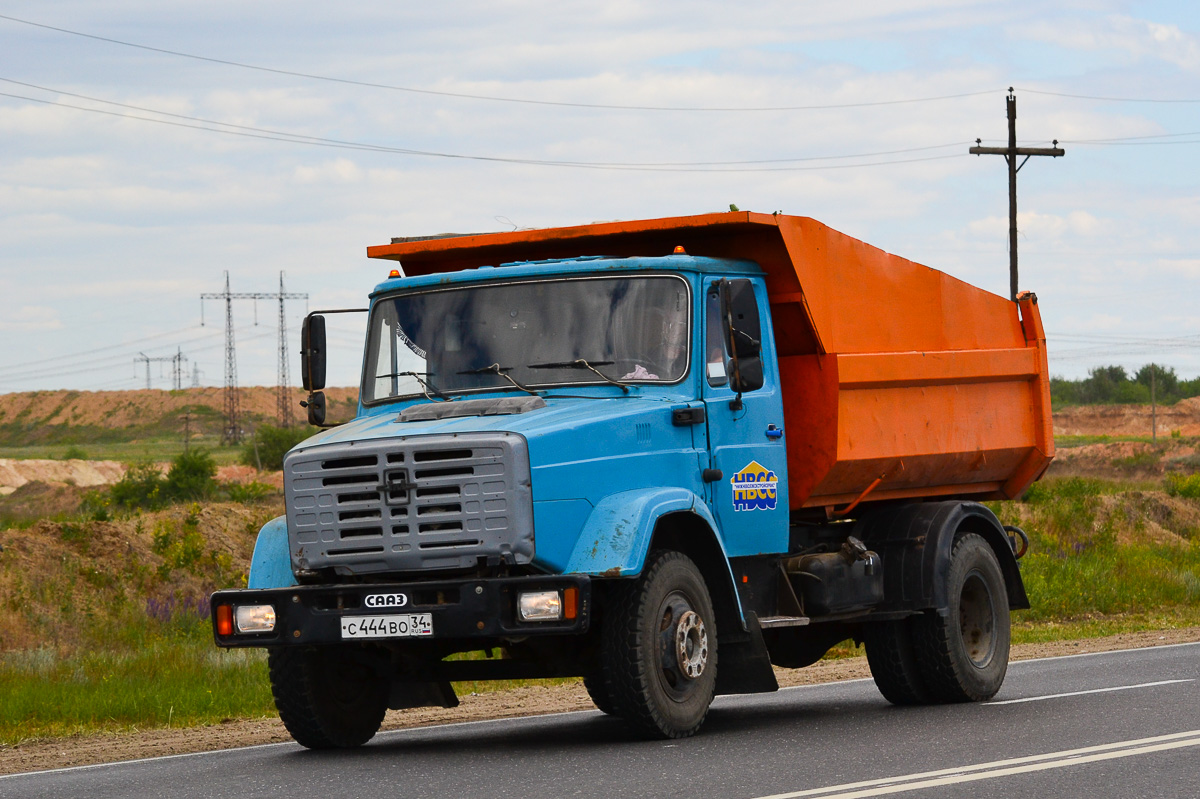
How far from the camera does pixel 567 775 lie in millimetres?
7805

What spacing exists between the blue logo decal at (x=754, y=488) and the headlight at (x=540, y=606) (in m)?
1.98

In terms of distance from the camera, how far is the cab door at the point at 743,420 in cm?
948

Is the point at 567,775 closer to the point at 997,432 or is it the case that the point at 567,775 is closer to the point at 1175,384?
the point at 997,432

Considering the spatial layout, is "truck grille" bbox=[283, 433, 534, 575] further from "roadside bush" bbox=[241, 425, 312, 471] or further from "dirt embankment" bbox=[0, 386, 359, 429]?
"dirt embankment" bbox=[0, 386, 359, 429]

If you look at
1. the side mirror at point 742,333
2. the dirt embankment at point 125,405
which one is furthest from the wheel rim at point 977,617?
the dirt embankment at point 125,405

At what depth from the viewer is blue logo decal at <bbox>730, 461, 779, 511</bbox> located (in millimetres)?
9906

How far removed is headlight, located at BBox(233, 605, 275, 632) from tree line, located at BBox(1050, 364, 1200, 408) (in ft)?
359

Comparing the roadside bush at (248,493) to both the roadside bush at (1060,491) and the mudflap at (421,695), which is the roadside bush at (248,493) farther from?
the mudflap at (421,695)

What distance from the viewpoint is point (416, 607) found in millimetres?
8391

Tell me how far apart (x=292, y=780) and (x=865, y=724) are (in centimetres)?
369

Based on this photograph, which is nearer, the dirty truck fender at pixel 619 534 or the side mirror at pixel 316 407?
the dirty truck fender at pixel 619 534

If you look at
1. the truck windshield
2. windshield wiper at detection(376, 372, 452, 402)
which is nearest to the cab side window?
the truck windshield

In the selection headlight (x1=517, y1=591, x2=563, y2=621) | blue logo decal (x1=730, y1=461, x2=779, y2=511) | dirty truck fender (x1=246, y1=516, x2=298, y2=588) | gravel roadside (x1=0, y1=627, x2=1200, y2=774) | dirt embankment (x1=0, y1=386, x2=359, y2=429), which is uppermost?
dirt embankment (x1=0, y1=386, x2=359, y2=429)

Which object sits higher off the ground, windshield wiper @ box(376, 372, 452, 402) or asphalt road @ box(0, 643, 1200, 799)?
windshield wiper @ box(376, 372, 452, 402)
